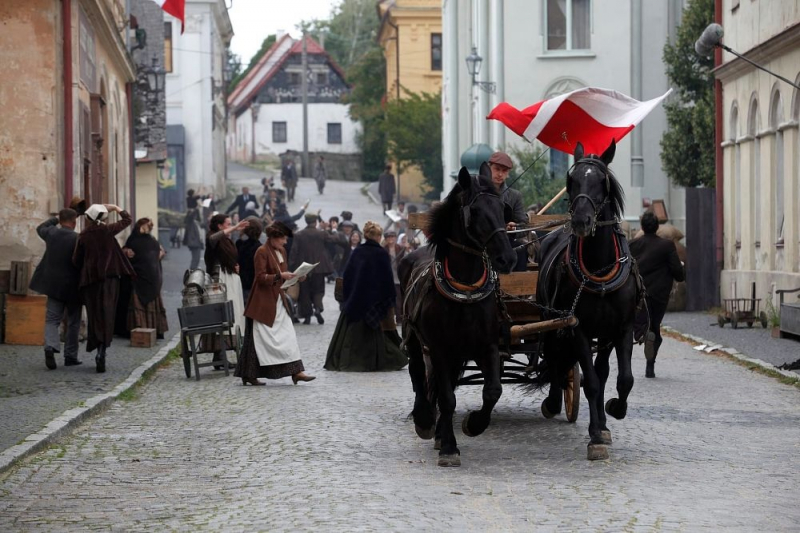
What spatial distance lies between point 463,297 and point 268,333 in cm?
637

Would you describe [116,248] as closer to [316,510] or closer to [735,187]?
[316,510]

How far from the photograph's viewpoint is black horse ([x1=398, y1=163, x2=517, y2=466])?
9898mm

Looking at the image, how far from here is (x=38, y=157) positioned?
71.3 ft

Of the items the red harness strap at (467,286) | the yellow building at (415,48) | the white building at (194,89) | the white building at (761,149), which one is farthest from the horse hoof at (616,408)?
the yellow building at (415,48)

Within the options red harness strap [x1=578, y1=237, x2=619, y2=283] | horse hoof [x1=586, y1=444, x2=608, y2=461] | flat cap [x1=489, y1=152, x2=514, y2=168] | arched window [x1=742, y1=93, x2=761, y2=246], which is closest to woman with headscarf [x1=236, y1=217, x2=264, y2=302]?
flat cap [x1=489, y1=152, x2=514, y2=168]

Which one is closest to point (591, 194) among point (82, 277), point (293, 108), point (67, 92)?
point (82, 277)

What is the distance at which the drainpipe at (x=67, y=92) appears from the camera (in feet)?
72.5

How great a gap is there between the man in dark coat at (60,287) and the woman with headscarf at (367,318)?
3134 millimetres

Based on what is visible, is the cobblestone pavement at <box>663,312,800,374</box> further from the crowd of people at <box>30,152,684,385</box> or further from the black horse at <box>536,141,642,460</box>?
the black horse at <box>536,141,642,460</box>

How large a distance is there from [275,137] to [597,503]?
308ft

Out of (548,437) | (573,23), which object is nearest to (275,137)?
(573,23)

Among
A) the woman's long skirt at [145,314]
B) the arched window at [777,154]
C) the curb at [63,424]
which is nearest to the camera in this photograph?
the curb at [63,424]

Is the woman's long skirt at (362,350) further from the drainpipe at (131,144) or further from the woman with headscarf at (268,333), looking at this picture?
the drainpipe at (131,144)

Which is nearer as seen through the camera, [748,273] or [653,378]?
[653,378]
